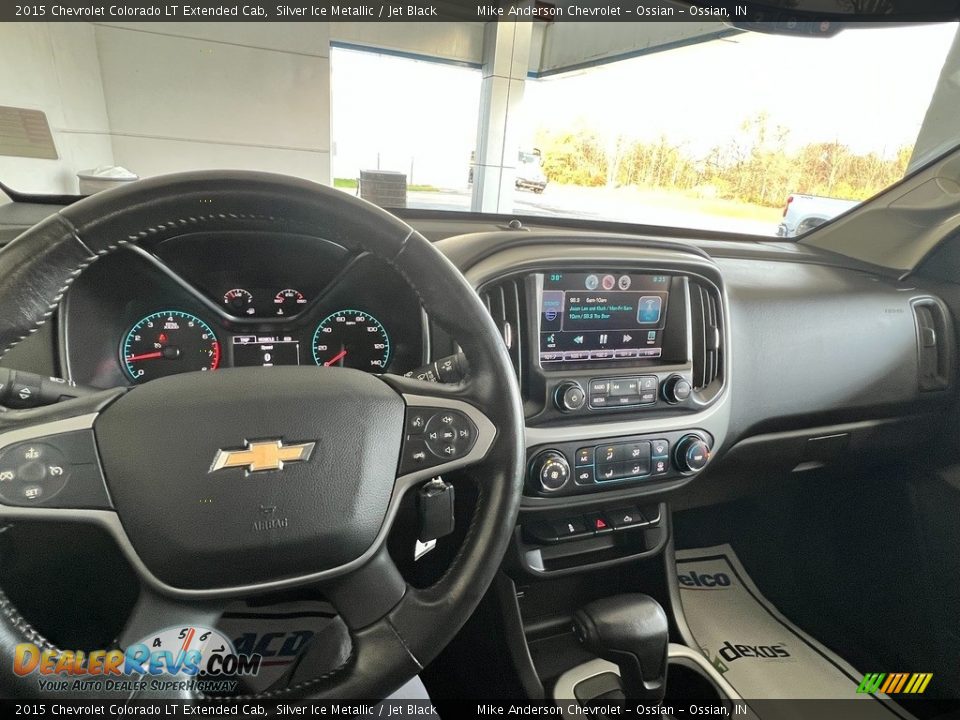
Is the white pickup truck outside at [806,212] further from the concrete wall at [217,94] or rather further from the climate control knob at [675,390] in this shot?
the concrete wall at [217,94]

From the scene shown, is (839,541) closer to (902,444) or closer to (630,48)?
(902,444)

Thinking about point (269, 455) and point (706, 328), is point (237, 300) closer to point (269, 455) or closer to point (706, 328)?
point (269, 455)

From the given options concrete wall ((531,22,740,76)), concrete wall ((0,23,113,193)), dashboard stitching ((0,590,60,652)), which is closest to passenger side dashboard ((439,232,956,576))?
dashboard stitching ((0,590,60,652))

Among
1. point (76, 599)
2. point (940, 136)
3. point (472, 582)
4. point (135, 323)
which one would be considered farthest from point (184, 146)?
point (940, 136)

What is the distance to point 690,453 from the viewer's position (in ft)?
4.35

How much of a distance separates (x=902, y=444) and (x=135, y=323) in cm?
209

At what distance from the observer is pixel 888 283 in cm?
182

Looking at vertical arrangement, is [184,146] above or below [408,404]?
above

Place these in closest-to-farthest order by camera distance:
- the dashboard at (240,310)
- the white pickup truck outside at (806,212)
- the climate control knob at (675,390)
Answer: the dashboard at (240,310) < the climate control knob at (675,390) < the white pickup truck outside at (806,212)

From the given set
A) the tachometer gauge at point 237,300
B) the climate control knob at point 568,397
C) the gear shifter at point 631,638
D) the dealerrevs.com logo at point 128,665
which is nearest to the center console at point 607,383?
the climate control knob at point 568,397

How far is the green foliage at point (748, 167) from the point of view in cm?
202

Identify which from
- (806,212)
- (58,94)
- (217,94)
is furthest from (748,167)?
(217,94)

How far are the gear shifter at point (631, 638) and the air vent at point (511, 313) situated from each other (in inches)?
20.7

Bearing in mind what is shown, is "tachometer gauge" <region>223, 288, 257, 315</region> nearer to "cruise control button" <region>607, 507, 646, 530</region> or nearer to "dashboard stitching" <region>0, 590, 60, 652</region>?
"dashboard stitching" <region>0, 590, 60, 652</region>
